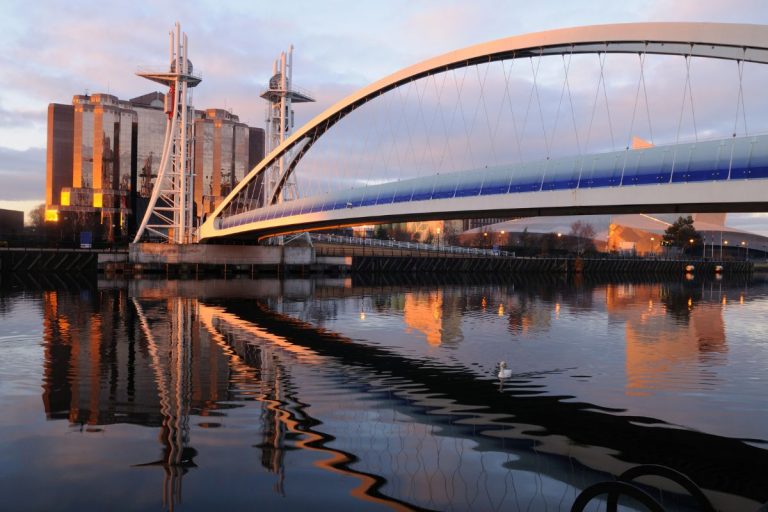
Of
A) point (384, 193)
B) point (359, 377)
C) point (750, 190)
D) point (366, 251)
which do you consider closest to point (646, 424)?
point (359, 377)

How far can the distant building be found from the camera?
11925cm

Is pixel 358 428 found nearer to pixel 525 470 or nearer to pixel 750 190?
pixel 525 470

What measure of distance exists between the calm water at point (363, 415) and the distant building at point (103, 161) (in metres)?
101

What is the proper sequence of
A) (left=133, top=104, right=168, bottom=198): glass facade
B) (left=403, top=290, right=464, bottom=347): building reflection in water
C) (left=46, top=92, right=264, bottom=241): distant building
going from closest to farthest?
(left=403, top=290, right=464, bottom=347): building reflection in water → (left=46, top=92, right=264, bottom=241): distant building → (left=133, top=104, right=168, bottom=198): glass facade

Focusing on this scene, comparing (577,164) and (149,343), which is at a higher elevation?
(577,164)

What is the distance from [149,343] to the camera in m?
20.9

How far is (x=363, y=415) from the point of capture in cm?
1204

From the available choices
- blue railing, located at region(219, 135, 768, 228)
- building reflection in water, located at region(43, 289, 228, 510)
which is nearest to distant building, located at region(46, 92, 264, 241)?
blue railing, located at region(219, 135, 768, 228)

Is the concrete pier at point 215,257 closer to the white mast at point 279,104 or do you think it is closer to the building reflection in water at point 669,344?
the white mast at point 279,104

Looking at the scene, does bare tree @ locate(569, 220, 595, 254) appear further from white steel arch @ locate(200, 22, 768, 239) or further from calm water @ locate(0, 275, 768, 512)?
calm water @ locate(0, 275, 768, 512)

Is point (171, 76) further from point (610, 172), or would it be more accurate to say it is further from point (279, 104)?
point (610, 172)

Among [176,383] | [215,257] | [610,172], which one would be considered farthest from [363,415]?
[215,257]

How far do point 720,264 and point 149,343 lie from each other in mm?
139542

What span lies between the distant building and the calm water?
10134 centimetres
